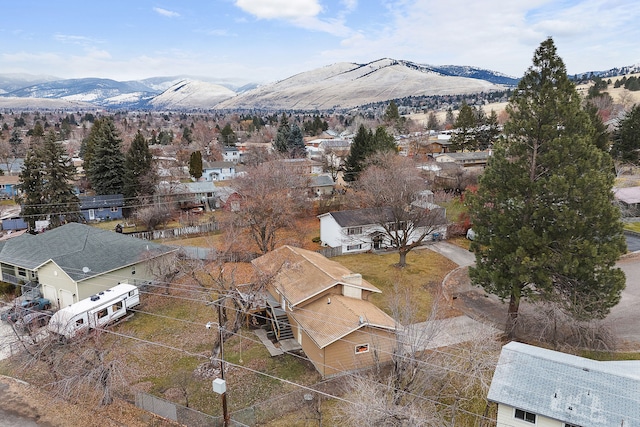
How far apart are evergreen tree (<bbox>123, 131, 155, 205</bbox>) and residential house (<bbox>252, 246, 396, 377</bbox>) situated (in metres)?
33.2

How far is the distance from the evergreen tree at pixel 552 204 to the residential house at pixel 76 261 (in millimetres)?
22619

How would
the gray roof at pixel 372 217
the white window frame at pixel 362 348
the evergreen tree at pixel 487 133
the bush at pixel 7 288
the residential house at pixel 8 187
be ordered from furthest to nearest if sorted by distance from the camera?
the evergreen tree at pixel 487 133, the residential house at pixel 8 187, the gray roof at pixel 372 217, the bush at pixel 7 288, the white window frame at pixel 362 348

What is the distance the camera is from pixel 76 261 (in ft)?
90.0

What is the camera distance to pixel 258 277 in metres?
22.3

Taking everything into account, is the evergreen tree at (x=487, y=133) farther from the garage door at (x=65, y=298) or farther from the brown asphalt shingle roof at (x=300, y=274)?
the garage door at (x=65, y=298)

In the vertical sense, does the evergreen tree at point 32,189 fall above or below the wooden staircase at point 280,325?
above

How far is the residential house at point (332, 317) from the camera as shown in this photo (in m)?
19.4

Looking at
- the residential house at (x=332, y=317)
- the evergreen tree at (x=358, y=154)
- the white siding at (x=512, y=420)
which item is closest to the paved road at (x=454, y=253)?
the residential house at (x=332, y=317)

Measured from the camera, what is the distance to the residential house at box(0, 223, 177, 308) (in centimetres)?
2678

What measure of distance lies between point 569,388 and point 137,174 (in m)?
51.0

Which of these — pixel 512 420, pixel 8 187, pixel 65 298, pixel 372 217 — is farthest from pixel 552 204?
pixel 8 187

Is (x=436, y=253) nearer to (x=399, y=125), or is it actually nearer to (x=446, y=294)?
(x=446, y=294)

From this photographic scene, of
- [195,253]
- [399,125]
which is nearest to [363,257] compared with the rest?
[195,253]

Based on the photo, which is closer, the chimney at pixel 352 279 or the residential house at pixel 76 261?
the chimney at pixel 352 279
